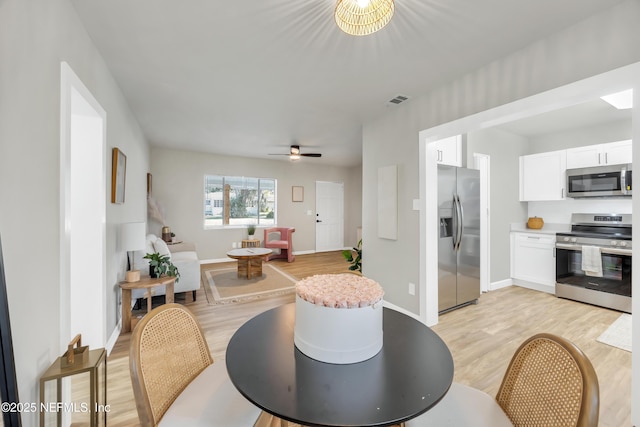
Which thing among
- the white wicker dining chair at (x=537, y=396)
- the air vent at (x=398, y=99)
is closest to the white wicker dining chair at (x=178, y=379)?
the white wicker dining chair at (x=537, y=396)

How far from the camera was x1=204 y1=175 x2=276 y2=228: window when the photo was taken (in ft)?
20.5

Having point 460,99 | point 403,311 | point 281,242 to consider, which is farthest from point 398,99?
point 281,242

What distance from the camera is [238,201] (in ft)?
21.6

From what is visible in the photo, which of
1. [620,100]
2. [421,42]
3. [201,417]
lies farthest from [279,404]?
[620,100]

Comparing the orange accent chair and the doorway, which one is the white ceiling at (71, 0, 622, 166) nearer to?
the doorway

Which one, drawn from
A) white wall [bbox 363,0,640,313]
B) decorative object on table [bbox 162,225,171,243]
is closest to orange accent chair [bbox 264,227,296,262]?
decorative object on table [bbox 162,225,171,243]

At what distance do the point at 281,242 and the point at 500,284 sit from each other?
14.4 feet

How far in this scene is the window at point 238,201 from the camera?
626cm

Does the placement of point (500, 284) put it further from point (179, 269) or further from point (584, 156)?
point (179, 269)

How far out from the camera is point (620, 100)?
2609mm

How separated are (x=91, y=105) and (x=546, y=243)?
18.1 ft

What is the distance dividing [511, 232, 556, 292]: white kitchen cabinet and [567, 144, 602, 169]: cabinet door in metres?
1.08

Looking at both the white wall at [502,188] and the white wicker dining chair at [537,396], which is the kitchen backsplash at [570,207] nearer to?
the white wall at [502,188]

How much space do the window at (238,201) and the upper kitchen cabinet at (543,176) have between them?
5273 millimetres
